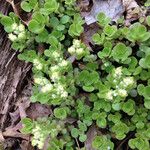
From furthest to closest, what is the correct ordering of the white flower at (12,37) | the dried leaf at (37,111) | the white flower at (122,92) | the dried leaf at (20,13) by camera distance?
the dried leaf at (20,13)
the dried leaf at (37,111)
the white flower at (12,37)
the white flower at (122,92)

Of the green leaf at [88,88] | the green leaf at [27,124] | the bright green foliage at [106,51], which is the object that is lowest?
the green leaf at [27,124]

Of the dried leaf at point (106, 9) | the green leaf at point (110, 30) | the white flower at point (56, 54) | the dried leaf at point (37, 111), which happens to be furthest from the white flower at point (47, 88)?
the dried leaf at point (106, 9)

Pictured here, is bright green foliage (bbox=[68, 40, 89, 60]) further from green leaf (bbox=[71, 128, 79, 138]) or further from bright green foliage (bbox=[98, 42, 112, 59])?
green leaf (bbox=[71, 128, 79, 138])

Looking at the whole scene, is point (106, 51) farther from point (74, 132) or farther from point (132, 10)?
point (74, 132)

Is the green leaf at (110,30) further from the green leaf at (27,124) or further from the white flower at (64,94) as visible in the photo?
the green leaf at (27,124)

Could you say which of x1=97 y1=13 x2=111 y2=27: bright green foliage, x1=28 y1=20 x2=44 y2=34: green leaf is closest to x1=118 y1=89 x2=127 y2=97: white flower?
x1=97 y1=13 x2=111 y2=27: bright green foliage

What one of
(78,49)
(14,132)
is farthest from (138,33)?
(14,132)

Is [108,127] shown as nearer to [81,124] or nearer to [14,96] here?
[81,124]
